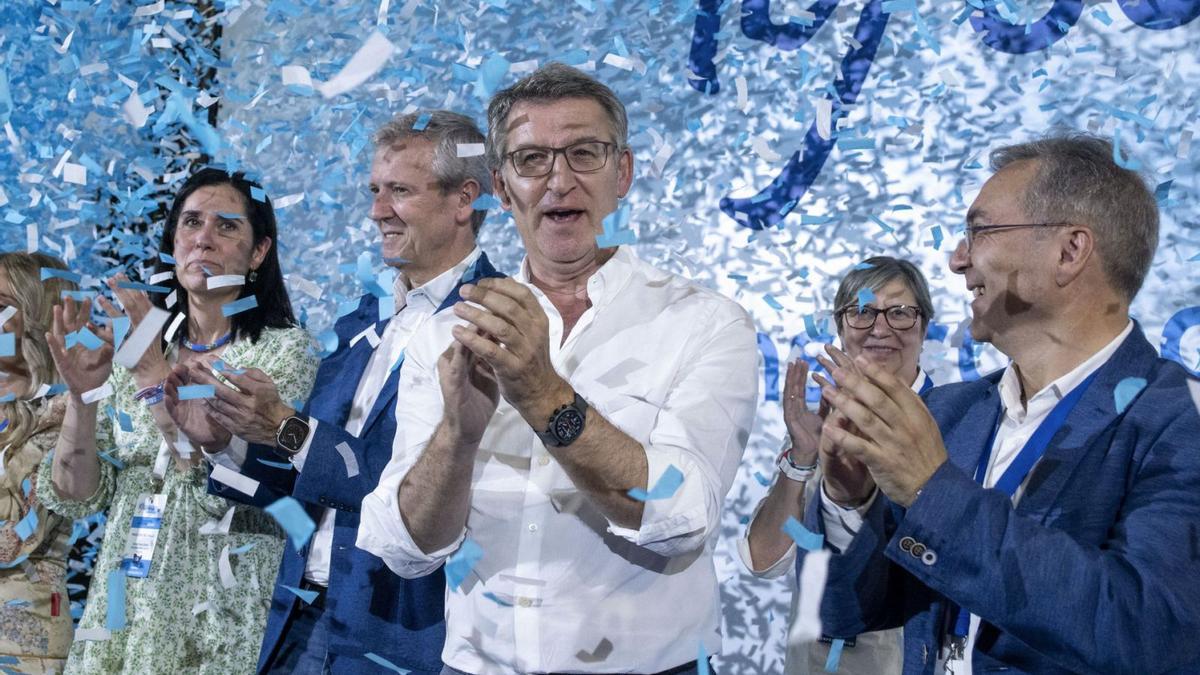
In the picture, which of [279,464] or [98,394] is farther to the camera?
[98,394]

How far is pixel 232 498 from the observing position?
2262 mm

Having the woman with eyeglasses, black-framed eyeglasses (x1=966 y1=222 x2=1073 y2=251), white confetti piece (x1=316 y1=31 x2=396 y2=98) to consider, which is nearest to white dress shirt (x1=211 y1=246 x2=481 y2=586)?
white confetti piece (x1=316 y1=31 x2=396 y2=98)

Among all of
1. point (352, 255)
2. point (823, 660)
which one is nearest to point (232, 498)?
point (823, 660)

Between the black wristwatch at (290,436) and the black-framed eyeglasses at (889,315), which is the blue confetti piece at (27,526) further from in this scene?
the black-framed eyeglasses at (889,315)

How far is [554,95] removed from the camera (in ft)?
6.12

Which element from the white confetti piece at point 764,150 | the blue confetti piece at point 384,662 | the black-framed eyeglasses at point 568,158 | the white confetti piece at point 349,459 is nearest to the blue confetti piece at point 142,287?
the white confetti piece at point 349,459

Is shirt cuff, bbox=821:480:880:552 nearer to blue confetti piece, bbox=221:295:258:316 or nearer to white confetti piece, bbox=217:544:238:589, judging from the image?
white confetti piece, bbox=217:544:238:589

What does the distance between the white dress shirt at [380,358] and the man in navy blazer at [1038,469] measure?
0.94 metres

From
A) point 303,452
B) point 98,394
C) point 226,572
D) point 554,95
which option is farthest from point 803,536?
point 98,394

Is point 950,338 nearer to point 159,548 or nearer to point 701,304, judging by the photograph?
point 701,304

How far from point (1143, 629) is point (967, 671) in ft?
0.79

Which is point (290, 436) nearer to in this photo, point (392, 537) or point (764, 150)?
point (392, 537)

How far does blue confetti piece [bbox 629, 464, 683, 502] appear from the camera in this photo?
5.00ft

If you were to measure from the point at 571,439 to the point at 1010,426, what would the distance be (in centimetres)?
66
